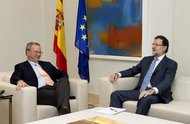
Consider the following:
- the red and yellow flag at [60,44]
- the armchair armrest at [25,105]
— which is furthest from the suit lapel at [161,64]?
the red and yellow flag at [60,44]

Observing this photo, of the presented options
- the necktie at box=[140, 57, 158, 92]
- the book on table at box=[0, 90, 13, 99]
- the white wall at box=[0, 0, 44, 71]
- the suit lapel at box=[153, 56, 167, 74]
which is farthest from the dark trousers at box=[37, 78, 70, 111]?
the white wall at box=[0, 0, 44, 71]

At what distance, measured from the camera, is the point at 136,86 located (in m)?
3.89

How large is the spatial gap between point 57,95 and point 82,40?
5.19 feet

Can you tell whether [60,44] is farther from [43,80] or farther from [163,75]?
[163,75]

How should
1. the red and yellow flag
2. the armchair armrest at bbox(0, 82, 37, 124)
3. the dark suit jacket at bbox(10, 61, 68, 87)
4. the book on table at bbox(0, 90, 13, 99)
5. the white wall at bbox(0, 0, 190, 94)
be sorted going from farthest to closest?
the red and yellow flag
the white wall at bbox(0, 0, 190, 94)
the dark suit jacket at bbox(10, 61, 68, 87)
the book on table at bbox(0, 90, 13, 99)
the armchair armrest at bbox(0, 82, 37, 124)

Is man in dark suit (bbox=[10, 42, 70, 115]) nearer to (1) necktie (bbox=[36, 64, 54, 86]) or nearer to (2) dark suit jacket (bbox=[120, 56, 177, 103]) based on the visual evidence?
(1) necktie (bbox=[36, 64, 54, 86])

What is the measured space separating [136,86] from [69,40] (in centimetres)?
233

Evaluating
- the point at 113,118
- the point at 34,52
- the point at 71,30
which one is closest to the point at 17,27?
the point at 71,30

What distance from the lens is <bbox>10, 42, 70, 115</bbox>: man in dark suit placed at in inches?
137

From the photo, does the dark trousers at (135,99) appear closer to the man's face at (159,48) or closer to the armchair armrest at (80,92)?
the armchair armrest at (80,92)

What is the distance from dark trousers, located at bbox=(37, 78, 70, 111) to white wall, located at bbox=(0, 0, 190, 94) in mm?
1534

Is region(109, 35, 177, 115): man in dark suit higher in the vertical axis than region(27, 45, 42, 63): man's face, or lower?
lower

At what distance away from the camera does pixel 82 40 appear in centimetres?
492

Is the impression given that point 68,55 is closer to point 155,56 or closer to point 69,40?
point 69,40
